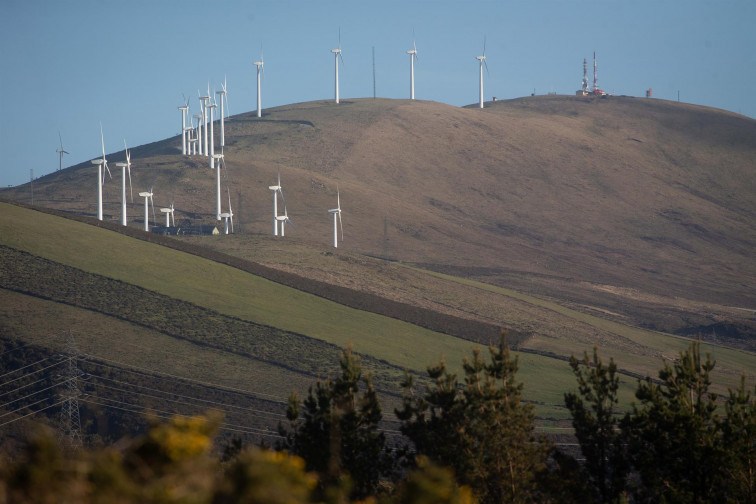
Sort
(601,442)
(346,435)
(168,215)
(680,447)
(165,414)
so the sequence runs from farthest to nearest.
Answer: (168,215)
(165,414)
(601,442)
(346,435)
(680,447)

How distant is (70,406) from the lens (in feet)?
149

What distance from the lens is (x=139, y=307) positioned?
6812 centimetres

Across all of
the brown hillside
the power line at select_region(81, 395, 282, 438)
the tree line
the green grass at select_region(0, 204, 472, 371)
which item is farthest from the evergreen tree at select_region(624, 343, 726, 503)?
the brown hillside

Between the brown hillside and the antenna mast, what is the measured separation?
48076 mm

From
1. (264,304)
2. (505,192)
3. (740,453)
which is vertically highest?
(505,192)

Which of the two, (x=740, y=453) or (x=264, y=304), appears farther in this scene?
(x=264, y=304)

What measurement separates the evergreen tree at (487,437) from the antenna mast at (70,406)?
926 inches

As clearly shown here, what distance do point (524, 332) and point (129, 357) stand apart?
128 feet

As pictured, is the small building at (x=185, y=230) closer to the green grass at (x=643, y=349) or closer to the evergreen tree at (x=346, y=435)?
the green grass at (x=643, y=349)

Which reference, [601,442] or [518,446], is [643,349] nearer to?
[601,442]

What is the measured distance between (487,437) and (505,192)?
134465 millimetres

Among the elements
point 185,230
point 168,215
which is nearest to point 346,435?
point 185,230

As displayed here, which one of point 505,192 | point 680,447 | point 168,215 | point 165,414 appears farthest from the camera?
point 505,192

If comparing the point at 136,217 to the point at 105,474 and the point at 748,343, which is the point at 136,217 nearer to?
the point at 748,343
